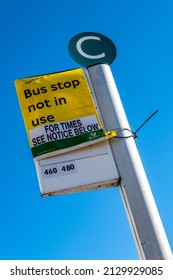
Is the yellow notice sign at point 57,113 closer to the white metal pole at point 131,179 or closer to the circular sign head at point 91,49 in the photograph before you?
the white metal pole at point 131,179

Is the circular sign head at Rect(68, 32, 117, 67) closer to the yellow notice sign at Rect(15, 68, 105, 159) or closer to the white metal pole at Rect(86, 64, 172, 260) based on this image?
the white metal pole at Rect(86, 64, 172, 260)

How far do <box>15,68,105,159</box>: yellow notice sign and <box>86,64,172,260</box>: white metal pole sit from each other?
6.4 inches

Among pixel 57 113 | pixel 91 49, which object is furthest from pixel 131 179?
pixel 91 49

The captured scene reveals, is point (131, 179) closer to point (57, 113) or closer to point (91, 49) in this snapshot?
point (57, 113)

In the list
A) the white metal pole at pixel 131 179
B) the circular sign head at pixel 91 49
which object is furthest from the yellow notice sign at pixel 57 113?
the circular sign head at pixel 91 49

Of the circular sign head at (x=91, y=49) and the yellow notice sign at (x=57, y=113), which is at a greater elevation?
the circular sign head at (x=91, y=49)

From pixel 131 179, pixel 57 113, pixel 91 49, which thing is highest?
pixel 91 49

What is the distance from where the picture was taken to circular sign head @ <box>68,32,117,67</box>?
18.5 feet

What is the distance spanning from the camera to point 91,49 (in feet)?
18.8

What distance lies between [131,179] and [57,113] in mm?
1159

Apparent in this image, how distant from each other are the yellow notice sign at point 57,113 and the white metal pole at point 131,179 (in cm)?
16

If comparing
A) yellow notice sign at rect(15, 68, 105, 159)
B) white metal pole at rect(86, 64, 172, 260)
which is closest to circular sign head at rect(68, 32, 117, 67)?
white metal pole at rect(86, 64, 172, 260)

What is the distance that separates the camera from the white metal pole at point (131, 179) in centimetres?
428
